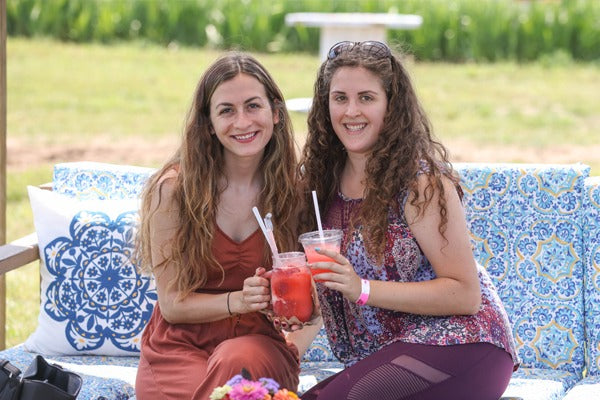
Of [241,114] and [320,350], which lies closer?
[241,114]

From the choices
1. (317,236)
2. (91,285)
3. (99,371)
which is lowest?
(99,371)

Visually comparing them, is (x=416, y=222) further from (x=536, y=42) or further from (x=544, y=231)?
(x=536, y=42)

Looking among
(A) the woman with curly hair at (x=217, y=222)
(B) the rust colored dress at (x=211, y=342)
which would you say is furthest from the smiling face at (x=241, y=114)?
(B) the rust colored dress at (x=211, y=342)

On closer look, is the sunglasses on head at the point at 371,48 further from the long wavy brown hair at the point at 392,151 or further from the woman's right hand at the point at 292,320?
the woman's right hand at the point at 292,320

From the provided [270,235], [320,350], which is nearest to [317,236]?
[270,235]

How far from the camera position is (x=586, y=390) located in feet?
12.7

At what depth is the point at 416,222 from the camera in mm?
3510

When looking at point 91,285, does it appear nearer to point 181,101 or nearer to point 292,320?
point 292,320

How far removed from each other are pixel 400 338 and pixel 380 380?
173 millimetres

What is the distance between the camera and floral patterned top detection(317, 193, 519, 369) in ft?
11.5

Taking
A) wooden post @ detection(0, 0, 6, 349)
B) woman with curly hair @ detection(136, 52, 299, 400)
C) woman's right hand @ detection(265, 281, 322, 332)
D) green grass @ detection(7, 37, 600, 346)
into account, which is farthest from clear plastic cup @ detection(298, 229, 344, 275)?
green grass @ detection(7, 37, 600, 346)

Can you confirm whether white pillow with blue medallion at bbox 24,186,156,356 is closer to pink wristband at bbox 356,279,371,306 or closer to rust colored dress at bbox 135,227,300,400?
rust colored dress at bbox 135,227,300,400

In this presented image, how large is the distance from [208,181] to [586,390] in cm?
156

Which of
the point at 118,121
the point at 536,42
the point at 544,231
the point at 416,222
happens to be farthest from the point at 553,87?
the point at 416,222
